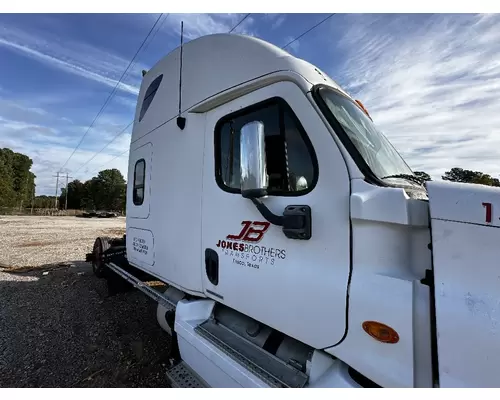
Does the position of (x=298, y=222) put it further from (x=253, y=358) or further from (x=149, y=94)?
(x=149, y=94)

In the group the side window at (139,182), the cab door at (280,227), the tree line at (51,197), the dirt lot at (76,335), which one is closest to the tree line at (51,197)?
the tree line at (51,197)

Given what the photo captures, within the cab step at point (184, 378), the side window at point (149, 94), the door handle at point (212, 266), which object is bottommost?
the cab step at point (184, 378)

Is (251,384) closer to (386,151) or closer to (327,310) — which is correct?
(327,310)

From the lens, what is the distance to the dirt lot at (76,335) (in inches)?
136

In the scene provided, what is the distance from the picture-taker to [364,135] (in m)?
2.23

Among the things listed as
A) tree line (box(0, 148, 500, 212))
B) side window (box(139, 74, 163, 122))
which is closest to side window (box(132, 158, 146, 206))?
side window (box(139, 74, 163, 122))

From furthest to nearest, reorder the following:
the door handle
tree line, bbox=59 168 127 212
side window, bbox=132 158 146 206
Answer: tree line, bbox=59 168 127 212, side window, bbox=132 158 146 206, the door handle

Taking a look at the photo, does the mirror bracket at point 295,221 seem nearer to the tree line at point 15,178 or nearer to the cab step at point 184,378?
the cab step at point 184,378

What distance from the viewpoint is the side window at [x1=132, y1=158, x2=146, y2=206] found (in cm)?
415

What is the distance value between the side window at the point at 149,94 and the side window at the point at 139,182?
0.72 m

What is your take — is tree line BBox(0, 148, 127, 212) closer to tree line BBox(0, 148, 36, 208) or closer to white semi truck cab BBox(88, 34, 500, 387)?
tree line BBox(0, 148, 36, 208)

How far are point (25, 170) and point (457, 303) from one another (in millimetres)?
79863

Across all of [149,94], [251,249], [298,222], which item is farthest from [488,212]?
[149,94]

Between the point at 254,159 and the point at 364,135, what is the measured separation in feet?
2.92
